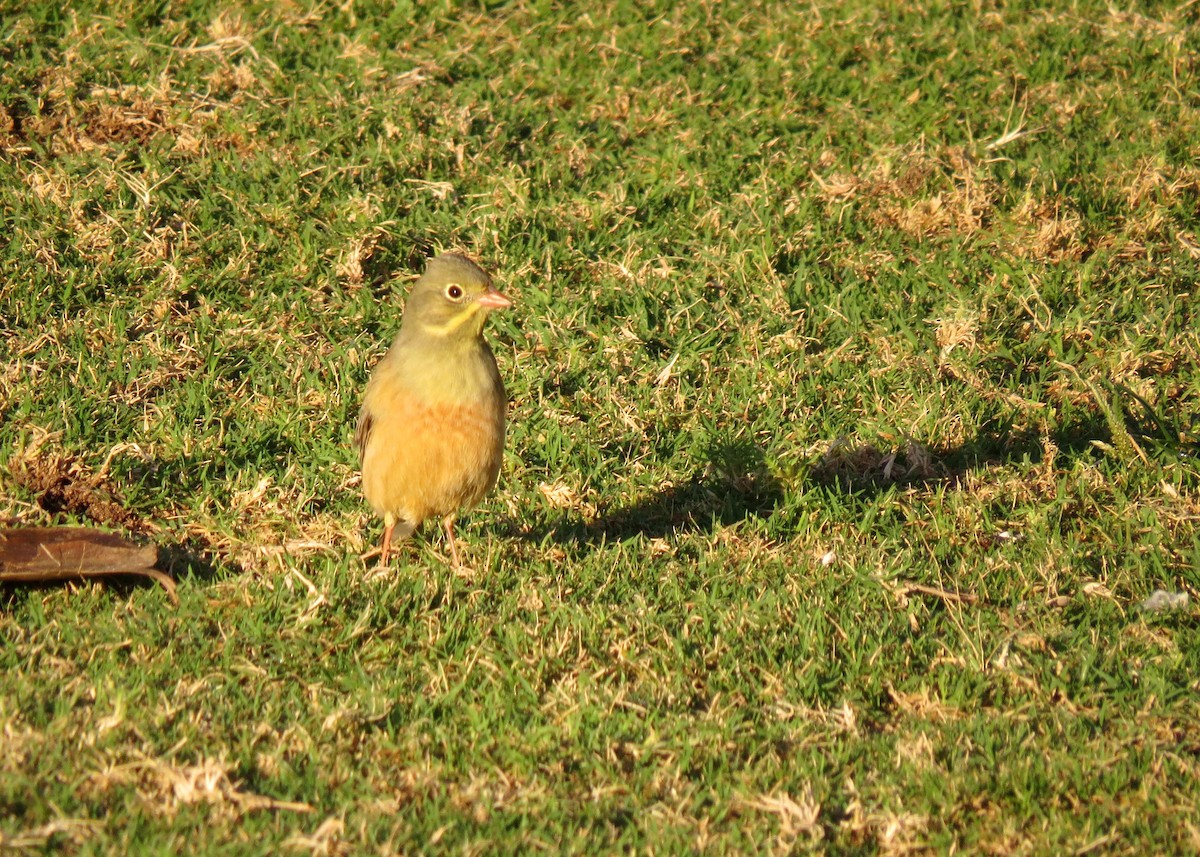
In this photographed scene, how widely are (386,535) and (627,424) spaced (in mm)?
1393

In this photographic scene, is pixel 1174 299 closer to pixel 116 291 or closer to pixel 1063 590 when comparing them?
pixel 1063 590

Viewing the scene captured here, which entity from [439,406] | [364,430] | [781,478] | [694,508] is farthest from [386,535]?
[781,478]

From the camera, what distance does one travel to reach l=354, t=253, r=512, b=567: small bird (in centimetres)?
594

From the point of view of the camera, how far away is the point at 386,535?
6.17 metres

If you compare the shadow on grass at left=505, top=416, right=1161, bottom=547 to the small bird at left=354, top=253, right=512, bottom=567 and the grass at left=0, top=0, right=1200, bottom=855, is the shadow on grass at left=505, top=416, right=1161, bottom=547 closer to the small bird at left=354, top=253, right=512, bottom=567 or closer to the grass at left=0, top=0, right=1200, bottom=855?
the grass at left=0, top=0, right=1200, bottom=855

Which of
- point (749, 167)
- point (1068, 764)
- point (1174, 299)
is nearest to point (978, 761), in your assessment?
A: point (1068, 764)

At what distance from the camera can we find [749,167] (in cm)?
877

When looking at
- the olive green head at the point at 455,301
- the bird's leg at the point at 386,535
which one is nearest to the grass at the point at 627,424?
the bird's leg at the point at 386,535

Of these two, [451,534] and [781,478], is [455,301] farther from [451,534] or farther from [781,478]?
[781,478]

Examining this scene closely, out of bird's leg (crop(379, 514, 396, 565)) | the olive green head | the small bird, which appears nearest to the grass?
bird's leg (crop(379, 514, 396, 565))

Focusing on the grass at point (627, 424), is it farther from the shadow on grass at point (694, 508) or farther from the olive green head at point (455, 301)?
the olive green head at point (455, 301)

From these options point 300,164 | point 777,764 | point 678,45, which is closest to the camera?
point 777,764

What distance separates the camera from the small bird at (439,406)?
19.5ft

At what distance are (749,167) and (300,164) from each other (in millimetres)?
2482
